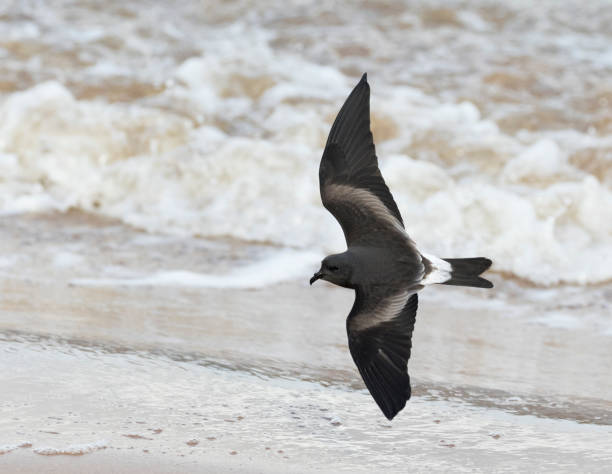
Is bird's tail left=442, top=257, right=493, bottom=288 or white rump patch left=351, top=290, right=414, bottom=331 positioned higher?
bird's tail left=442, top=257, right=493, bottom=288

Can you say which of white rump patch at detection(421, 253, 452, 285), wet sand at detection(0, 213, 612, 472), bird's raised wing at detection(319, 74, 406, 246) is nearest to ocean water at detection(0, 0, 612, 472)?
wet sand at detection(0, 213, 612, 472)

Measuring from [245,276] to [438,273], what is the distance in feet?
7.34

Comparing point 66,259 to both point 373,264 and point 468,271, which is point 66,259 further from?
point 468,271

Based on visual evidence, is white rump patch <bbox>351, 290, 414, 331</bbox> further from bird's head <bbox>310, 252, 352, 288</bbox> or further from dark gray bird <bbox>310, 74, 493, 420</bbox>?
bird's head <bbox>310, 252, 352, 288</bbox>

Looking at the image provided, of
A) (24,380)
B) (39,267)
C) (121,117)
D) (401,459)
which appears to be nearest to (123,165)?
(121,117)

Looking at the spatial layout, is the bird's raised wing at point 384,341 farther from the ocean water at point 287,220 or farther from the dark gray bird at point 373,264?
the ocean water at point 287,220

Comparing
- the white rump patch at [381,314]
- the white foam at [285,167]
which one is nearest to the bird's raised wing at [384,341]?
the white rump patch at [381,314]

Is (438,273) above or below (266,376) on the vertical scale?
above

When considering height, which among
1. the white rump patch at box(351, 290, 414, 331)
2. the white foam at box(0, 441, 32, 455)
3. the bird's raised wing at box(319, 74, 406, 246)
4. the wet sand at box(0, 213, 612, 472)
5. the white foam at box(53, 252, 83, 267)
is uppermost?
the bird's raised wing at box(319, 74, 406, 246)

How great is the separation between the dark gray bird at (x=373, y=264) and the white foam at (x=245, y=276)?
6.12ft

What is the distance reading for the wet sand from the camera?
3.27 m

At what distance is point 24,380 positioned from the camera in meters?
3.71

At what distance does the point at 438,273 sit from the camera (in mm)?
3664

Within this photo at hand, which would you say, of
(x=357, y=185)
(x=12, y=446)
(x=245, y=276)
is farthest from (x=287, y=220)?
(x=12, y=446)
